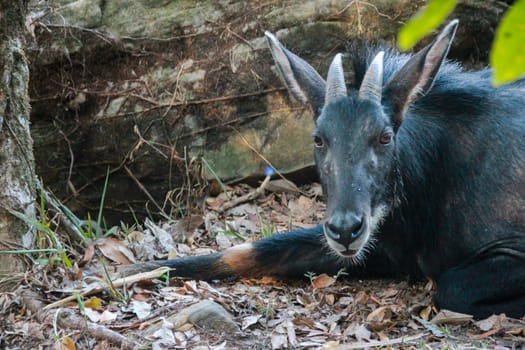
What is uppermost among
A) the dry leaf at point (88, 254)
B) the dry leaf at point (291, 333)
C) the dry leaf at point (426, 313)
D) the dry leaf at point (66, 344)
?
the dry leaf at point (66, 344)

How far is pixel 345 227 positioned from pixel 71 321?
1.57 metres

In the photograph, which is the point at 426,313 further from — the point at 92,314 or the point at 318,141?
the point at 92,314

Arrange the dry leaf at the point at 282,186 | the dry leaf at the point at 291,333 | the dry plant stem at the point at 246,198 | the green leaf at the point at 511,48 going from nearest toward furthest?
the green leaf at the point at 511,48, the dry leaf at the point at 291,333, the dry plant stem at the point at 246,198, the dry leaf at the point at 282,186

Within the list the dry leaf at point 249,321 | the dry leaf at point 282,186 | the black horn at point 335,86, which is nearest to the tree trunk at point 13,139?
the dry leaf at point 249,321

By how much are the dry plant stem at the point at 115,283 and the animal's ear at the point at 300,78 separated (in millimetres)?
1477

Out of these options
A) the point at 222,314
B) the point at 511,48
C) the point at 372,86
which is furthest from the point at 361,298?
the point at 511,48

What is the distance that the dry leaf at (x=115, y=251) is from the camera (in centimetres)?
549

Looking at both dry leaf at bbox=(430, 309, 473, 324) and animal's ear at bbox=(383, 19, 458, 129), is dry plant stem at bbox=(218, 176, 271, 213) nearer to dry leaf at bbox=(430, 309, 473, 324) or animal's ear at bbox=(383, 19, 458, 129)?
animal's ear at bbox=(383, 19, 458, 129)

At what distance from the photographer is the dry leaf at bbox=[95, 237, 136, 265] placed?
5492mm

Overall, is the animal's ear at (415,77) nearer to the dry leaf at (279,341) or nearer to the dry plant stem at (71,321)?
the dry leaf at (279,341)

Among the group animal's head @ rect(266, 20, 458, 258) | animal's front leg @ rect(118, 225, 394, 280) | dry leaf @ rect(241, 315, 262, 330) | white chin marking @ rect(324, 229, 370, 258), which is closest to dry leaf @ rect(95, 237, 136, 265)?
animal's front leg @ rect(118, 225, 394, 280)

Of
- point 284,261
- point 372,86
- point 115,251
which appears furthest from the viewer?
point 115,251

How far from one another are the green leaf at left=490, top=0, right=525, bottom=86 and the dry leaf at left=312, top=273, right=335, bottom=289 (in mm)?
4397

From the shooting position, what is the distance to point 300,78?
5.11m
